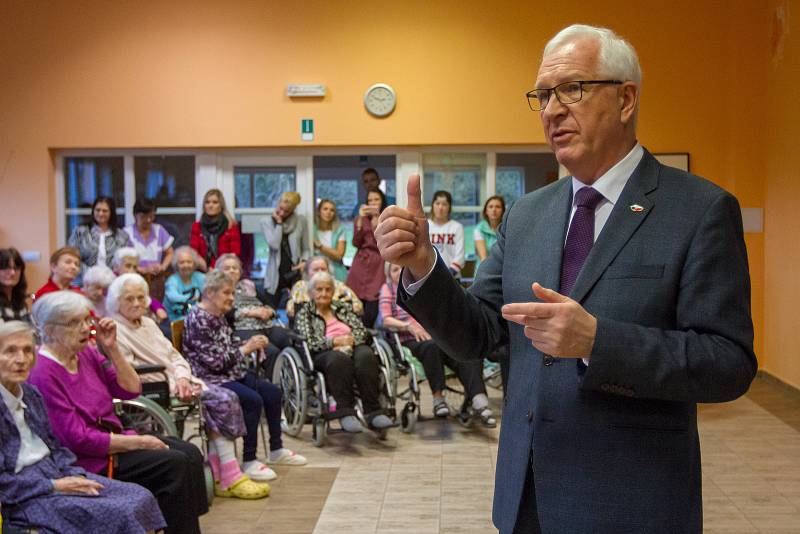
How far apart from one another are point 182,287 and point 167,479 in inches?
Result: 134

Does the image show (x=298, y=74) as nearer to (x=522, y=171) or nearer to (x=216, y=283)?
(x=522, y=171)

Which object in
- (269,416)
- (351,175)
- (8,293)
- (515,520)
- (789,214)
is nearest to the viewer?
(515,520)

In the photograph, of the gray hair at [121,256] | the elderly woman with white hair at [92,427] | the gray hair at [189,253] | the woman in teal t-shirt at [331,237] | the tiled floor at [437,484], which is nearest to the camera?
the elderly woman with white hair at [92,427]

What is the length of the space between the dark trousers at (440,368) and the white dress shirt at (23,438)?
2.99 meters

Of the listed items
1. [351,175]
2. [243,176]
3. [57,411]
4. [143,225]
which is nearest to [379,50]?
[351,175]

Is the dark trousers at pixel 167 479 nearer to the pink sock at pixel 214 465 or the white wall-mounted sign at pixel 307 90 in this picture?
the pink sock at pixel 214 465

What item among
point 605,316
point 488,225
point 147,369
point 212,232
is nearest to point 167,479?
point 147,369

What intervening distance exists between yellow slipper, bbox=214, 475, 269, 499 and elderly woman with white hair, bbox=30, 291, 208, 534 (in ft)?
2.57

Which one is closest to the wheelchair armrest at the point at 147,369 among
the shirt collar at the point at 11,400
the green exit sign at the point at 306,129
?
the shirt collar at the point at 11,400

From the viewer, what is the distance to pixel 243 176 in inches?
304

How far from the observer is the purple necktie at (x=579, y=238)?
53.6 inches

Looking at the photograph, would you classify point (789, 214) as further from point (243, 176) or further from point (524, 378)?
point (524, 378)

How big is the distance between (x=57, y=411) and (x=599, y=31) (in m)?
2.28

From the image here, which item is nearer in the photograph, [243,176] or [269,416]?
[269,416]
